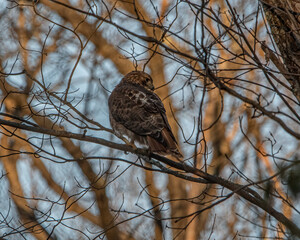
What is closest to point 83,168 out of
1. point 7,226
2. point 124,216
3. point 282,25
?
point 124,216

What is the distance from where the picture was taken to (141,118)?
5.60m

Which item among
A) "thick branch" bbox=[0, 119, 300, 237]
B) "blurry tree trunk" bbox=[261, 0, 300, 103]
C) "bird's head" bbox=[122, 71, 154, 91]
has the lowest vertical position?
"thick branch" bbox=[0, 119, 300, 237]

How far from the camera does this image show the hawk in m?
5.18

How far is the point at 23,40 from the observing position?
9758 millimetres

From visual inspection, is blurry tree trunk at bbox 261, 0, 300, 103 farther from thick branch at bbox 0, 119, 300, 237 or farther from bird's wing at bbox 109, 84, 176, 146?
bird's wing at bbox 109, 84, 176, 146

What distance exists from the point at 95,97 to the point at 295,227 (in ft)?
21.6

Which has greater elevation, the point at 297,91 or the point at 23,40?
the point at 23,40

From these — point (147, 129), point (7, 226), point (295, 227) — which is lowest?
point (295, 227)

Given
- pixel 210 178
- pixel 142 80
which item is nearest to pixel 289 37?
pixel 210 178

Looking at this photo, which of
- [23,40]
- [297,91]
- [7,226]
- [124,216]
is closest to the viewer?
[297,91]

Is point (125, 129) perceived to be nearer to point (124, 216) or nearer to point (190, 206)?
point (124, 216)

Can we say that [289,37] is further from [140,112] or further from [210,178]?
[140,112]

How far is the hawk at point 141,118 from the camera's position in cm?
518

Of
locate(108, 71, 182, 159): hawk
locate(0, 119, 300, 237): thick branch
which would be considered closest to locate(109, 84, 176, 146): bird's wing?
locate(108, 71, 182, 159): hawk
